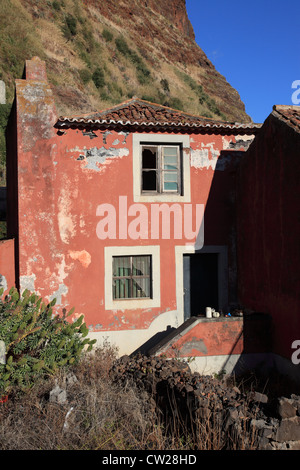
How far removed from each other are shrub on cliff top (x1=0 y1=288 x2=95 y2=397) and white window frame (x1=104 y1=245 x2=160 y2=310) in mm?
1748

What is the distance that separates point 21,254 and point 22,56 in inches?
828

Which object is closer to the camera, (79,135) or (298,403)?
(298,403)

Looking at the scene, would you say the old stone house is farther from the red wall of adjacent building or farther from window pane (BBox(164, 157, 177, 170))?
the red wall of adjacent building

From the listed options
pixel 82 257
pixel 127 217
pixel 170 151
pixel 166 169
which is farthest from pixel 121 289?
pixel 170 151

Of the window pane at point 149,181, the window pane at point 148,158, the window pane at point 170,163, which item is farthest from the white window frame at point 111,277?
the window pane at point 148,158

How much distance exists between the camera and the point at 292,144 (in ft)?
26.1

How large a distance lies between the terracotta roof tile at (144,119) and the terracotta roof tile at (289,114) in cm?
126

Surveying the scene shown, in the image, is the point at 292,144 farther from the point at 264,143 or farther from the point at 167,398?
the point at 167,398

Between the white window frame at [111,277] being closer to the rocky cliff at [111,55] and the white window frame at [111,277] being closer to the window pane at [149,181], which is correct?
the window pane at [149,181]

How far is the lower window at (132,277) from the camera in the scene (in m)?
10.1

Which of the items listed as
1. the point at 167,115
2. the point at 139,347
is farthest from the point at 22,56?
the point at 139,347

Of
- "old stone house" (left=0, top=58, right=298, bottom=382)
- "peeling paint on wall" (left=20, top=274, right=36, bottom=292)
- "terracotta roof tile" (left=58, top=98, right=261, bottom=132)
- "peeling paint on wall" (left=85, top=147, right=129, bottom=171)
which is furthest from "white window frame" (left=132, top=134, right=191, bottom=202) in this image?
"peeling paint on wall" (left=20, top=274, right=36, bottom=292)

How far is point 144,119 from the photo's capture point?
33.2ft

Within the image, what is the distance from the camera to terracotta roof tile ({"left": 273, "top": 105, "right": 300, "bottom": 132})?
26.8 ft
